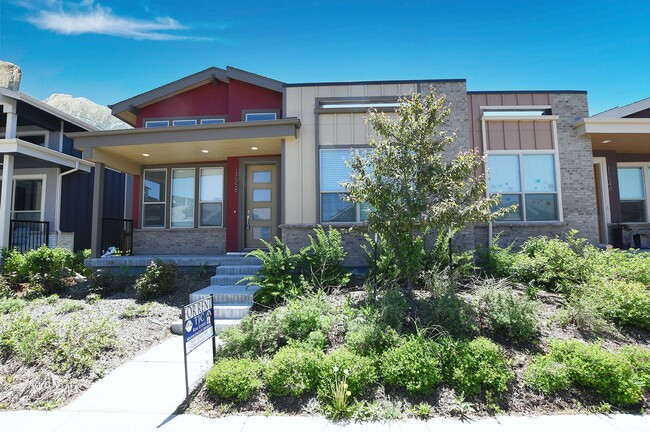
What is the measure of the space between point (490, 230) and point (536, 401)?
17.7 feet

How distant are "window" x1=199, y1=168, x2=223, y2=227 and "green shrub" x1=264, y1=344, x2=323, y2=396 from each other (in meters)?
7.14

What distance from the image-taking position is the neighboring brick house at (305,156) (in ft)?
27.2

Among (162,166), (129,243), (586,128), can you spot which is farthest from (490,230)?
(129,243)

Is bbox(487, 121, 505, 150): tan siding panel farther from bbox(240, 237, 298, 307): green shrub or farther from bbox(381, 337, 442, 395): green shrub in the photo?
bbox(381, 337, 442, 395): green shrub

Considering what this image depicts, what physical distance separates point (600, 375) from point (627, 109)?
9330mm

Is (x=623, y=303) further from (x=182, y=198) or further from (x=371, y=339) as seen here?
(x=182, y=198)

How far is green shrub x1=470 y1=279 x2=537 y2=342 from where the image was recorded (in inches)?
175

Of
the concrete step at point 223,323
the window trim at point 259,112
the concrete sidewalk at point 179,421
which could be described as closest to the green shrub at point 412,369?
the concrete sidewalk at point 179,421

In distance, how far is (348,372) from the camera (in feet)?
12.1

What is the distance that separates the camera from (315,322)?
15.3 feet

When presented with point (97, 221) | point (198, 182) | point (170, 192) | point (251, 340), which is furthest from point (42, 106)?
point (251, 340)

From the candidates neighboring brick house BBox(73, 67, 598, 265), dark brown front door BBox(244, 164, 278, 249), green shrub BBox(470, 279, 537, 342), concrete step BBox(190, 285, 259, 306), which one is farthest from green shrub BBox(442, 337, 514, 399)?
dark brown front door BBox(244, 164, 278, 249)

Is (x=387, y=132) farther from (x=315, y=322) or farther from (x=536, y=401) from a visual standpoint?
(x=536, y=401)

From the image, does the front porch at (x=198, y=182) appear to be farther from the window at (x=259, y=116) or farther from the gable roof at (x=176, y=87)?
the gable roof at (x=176, y=87)
